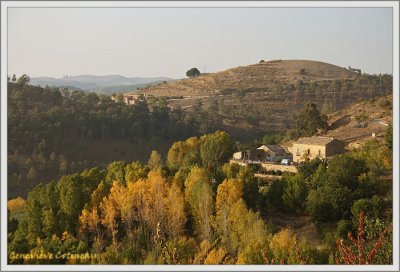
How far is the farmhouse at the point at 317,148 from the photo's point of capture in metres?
22.8

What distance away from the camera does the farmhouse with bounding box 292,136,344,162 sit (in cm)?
2278

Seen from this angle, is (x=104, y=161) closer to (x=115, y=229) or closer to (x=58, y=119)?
(x=58, y=119)

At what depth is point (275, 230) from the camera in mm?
15047

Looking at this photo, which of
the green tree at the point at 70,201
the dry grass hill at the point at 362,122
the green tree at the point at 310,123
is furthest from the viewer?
the green tree at the point at 310,123

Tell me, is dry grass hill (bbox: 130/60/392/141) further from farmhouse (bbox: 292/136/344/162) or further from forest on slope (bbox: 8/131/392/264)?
forest on slope (bbox: 8/131/392/264)

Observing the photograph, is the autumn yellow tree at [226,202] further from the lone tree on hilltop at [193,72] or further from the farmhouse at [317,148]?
the lone tree on hilltop at [193,72]

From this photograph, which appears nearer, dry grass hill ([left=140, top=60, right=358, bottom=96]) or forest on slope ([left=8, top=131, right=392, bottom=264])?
forest on slope ([left=8, top=131, right=392, bottom=264])

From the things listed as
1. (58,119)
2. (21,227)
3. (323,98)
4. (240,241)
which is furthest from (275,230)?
(323,98)

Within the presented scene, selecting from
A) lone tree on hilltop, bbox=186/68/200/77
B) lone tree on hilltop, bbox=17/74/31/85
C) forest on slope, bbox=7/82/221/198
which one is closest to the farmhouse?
forest on slope, bbox=7/82/221/198

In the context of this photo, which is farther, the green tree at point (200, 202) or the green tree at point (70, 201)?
the green tree at point (70, 201)

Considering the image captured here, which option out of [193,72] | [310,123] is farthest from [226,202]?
[193,72]

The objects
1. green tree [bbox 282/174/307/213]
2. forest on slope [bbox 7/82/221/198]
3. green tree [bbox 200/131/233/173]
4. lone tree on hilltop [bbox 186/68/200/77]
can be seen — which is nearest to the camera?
green tree [bbox 282/174/307/213]

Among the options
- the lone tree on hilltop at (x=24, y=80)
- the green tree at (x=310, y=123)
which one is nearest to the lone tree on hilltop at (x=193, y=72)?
the lone tree on hilltop at (x=24, y=80)

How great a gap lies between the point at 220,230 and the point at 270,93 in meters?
36.2
